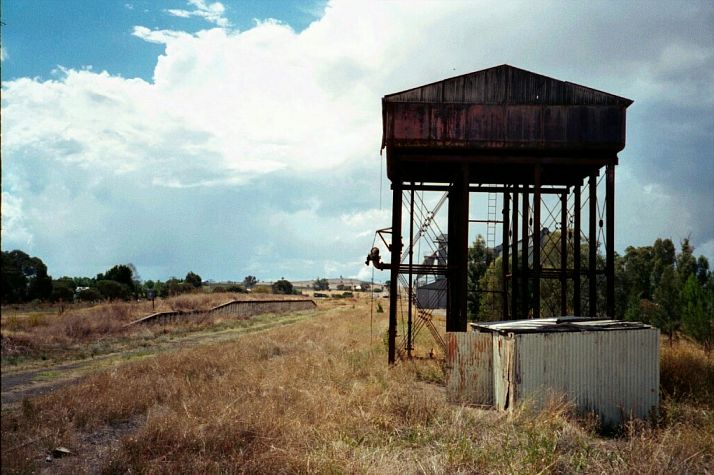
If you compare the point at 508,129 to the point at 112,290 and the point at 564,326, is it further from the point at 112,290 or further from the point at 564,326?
the point at 112,290

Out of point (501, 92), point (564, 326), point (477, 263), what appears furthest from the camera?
point (477, 263)

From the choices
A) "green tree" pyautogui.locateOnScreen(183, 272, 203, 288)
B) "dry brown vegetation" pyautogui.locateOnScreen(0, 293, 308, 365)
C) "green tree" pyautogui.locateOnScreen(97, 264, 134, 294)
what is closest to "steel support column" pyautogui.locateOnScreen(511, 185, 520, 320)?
"dry brown vegetation" pyautogui.locateOnScreen(0, 293, 308, 365)

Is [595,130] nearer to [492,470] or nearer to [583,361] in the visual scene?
[583,361]

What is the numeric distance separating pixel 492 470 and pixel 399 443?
192cm

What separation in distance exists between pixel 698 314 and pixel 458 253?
13033mm

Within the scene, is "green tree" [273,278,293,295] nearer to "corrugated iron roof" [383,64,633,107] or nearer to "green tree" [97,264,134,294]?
"green tree" [97,264,134,294]

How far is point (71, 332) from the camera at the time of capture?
2836 centimetres

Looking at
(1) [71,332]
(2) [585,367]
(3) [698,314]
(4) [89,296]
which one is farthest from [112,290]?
(2) [585,367]

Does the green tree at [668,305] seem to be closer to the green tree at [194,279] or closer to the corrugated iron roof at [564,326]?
the corrugated iron roof at [564,326]

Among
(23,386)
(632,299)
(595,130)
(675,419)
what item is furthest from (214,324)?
(675,419)

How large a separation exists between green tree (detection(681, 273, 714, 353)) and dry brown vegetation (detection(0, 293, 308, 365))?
26765mm

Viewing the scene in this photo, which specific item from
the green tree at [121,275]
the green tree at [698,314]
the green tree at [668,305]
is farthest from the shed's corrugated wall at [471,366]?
the green tree at [121,275]

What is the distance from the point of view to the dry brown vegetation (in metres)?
23.7

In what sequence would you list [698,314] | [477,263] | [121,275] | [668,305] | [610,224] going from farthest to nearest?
[121,275] → [477,263] → [668,305] → [698,314] → [610,224]
